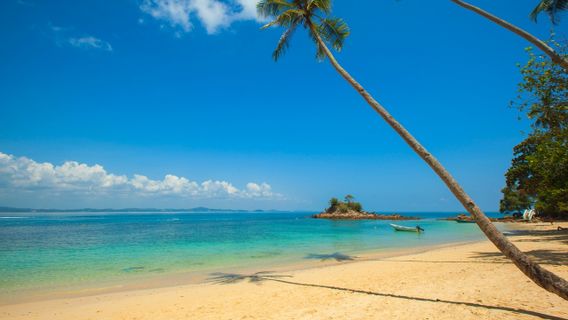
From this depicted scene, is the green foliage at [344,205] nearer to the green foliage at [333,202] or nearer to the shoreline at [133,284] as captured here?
the green foliage at [333,202]

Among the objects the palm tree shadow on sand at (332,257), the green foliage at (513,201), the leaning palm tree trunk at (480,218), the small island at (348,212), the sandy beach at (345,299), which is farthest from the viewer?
the small island at (348,212)

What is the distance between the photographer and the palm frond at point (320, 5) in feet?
42.3

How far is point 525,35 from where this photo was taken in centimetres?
1062

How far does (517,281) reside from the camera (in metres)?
8.84

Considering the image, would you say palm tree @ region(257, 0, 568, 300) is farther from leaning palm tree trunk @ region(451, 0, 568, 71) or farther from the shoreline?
the shoreline

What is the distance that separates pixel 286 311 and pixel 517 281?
6918mm

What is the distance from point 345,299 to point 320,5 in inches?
458

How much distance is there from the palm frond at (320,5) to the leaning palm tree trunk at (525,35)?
5.00 metres

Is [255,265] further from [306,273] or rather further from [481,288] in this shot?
[481,288]

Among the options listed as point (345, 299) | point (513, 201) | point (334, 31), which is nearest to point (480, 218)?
point (345, 299)

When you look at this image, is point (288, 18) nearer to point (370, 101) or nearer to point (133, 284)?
point (370, 101)

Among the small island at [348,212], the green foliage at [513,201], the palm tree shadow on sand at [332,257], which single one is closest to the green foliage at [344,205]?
the small island at [348,212]

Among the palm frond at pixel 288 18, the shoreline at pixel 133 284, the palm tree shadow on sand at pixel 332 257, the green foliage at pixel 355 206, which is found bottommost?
the shoreline at pixel 133 284

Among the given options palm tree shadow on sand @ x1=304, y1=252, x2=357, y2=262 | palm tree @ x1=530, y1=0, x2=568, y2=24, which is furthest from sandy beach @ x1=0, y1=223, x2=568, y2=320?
palm tree @ x1=530, y1=0, x2=568, y2=24
